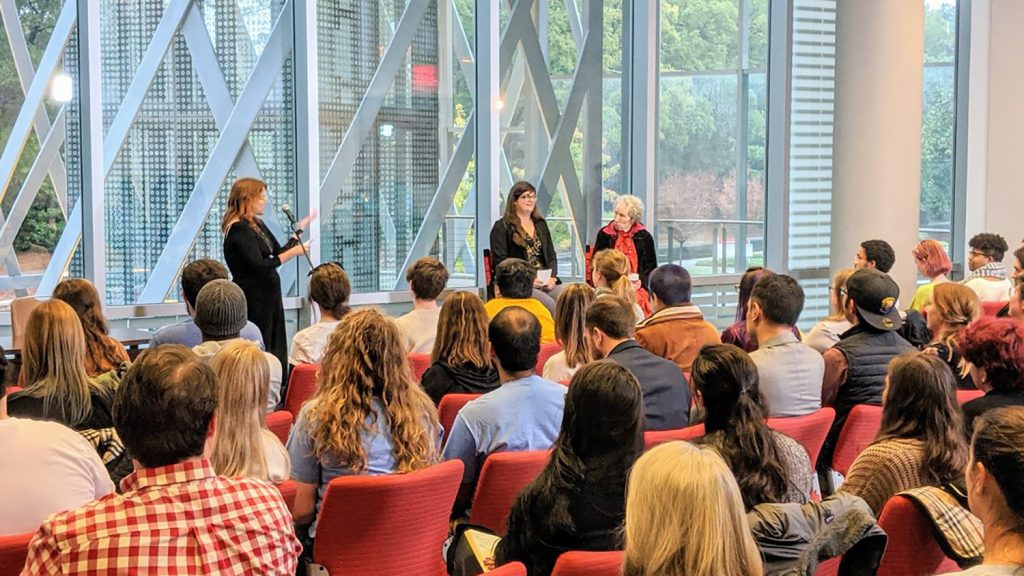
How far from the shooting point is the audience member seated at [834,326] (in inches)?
213

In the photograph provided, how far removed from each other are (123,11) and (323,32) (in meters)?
1.59

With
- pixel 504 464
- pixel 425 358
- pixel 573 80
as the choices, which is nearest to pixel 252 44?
pixel 573 80

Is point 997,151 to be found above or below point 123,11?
below

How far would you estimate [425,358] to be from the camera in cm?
533

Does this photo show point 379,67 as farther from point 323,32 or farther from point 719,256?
point 719,256

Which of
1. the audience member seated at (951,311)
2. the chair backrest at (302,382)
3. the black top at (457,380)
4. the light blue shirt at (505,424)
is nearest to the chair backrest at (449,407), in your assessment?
the black top at (457,380)

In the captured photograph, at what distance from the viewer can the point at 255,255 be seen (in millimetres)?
6797

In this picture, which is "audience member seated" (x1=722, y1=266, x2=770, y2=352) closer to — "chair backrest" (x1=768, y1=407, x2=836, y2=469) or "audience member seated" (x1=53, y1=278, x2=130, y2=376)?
"chair backrest" (x1=768, y1=407, x2=836, y2=469)

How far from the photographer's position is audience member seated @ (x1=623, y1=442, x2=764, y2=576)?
1.89 meters

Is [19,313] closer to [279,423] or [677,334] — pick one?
[279,423]

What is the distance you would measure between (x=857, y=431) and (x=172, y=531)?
2.91m

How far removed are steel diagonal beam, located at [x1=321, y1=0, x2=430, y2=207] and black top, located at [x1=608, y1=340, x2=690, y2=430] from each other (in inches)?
206

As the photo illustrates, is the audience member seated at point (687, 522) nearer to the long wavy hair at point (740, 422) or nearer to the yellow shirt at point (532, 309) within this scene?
the long wavy hair at point (740, 422)

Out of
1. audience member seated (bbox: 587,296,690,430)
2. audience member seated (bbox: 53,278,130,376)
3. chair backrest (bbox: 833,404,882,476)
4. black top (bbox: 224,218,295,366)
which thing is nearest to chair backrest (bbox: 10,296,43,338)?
black top (bbox: 224,218,295,366)
